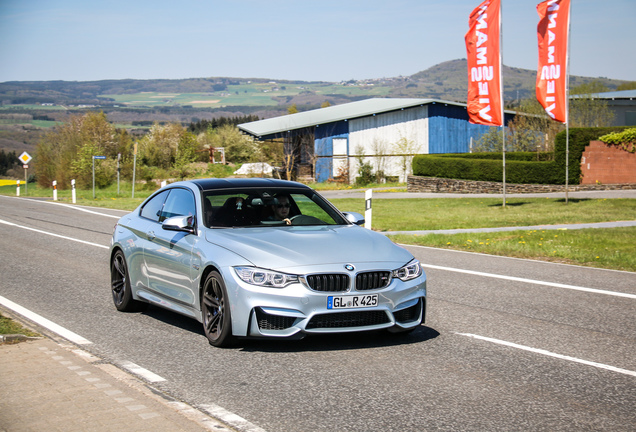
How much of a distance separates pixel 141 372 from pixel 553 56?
20.0m

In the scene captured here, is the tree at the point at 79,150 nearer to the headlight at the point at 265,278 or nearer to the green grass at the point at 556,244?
the green grass at the point at 556,244

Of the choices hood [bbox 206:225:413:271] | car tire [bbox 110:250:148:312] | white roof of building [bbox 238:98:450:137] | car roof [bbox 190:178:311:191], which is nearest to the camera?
hood [bbox 206:225:413:271]

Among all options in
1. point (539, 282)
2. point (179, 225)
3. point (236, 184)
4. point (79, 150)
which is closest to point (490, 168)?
point (539, 282)

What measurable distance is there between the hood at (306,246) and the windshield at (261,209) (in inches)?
12.1

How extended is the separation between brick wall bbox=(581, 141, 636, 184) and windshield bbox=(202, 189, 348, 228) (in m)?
25.1

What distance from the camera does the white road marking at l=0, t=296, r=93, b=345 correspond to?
292 inches

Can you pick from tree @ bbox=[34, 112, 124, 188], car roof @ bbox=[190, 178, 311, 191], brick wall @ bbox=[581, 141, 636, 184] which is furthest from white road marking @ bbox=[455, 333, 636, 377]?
tree @ bbox=[34, 112, 124, 188]

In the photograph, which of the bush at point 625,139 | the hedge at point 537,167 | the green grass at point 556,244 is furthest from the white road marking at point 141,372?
the bush at point 625,139

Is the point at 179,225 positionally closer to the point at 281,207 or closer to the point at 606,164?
the point at 281,207

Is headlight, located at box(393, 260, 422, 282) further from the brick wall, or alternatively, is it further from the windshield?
the brick wall

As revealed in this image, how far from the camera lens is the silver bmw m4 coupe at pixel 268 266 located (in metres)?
6.46

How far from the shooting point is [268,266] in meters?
6.50

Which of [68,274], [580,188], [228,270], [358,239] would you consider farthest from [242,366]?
[580,188]

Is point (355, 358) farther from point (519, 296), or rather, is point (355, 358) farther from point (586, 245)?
point (586, 245)
